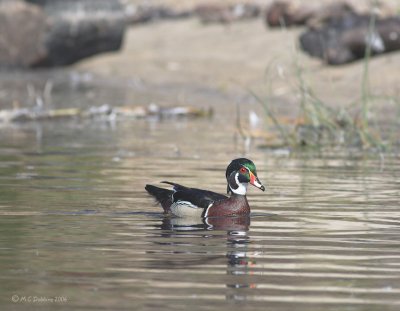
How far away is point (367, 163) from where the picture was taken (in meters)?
14.4

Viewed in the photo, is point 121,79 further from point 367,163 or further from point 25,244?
point 25,244

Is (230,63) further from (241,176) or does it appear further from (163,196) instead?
(241,176)

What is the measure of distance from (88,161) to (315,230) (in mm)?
5506

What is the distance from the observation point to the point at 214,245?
28.6 ft

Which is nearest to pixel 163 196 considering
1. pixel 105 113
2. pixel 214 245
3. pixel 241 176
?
pixel 241 176

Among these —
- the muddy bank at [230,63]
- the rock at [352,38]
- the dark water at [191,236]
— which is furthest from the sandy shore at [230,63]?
the dark water at [191,236]

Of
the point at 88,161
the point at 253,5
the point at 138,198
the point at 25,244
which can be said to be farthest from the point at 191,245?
the point at 253,5

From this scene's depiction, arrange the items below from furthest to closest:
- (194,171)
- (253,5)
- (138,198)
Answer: (253,5)
(194,171)
(138,198)

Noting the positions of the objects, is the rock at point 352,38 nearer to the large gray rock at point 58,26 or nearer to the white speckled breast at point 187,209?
the large gray rock at point 58,26

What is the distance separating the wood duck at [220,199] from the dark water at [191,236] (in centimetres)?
12

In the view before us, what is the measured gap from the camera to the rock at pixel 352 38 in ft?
82.0

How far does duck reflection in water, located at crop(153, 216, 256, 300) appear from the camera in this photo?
7453 mm

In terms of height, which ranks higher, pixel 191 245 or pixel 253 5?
pixel 253 5

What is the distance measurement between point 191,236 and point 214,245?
45 centimetres
